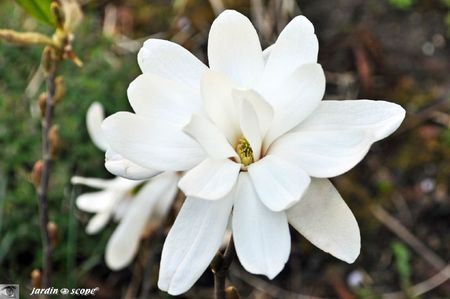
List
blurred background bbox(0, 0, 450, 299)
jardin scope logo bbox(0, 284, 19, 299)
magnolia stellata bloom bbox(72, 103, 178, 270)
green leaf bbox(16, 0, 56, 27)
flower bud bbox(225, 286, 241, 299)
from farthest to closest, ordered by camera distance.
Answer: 1. blurred background bbox(0, 0, 450, 299)
2. magnolia stellata bloom bbox(72, 103, 178, 270)
3. jardin scope logo bbox(0, 284, 19, 299)
4. green leaf bbox(16, 0, 56, 27)
5. flower bud bbox(225, 286, 241, 299)

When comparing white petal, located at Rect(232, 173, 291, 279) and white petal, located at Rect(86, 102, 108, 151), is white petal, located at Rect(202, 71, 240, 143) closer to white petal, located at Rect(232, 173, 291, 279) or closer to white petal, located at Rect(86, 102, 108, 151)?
white petal, located at Rect(232, 173, 291, 279)

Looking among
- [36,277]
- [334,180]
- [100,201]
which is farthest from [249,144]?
[334,180]

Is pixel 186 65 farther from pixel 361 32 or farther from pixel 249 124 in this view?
pixel 361 32

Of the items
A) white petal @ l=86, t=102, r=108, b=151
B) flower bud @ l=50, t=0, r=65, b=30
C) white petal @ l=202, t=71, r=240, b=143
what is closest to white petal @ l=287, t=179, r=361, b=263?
white petal @ l=202, t=71, r=240, b=143

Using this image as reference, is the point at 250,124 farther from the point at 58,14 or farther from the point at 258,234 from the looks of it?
the point at 58,14

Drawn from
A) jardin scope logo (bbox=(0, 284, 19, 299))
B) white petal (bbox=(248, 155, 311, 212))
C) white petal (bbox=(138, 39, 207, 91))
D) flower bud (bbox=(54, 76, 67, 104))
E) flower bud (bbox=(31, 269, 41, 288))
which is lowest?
jardin scope logo (bbox=(0, 284, 19, 299))

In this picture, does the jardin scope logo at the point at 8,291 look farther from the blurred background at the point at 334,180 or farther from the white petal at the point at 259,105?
the white petal at the point at 259,105

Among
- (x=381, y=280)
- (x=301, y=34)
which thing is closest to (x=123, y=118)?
(x=301, y=34)
